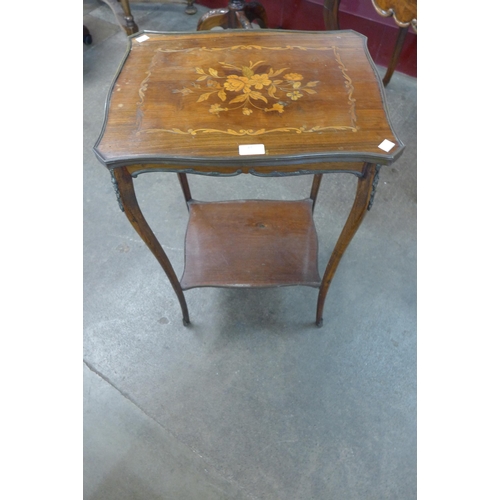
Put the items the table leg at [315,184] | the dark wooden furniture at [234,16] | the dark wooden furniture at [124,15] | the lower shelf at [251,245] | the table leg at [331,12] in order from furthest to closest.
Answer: the dark wooden furniture at [124,15]
the dark wooden furniture at [234,16]
the table leg at [331,12]
the table leg at [315,184]
the lower shelf at [251,245]

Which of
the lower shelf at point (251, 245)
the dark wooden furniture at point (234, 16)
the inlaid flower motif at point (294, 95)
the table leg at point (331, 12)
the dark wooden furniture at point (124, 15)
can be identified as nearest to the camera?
the inlaid flower motif at point (294, 95)

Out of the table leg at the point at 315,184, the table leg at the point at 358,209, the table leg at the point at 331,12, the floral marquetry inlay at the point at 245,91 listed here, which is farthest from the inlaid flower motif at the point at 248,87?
the table leg at the point at 331,12

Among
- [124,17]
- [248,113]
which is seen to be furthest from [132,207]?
[124,17]

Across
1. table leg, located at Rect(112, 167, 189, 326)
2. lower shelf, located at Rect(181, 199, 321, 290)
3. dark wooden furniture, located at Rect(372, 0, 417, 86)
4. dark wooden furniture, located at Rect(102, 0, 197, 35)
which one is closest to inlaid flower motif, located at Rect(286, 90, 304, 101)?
table leg, located at Rect(112, 167, 189, 326)

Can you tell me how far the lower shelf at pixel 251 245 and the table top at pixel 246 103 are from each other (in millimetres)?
501

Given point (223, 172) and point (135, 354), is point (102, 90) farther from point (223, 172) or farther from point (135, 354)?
point (223, 172)

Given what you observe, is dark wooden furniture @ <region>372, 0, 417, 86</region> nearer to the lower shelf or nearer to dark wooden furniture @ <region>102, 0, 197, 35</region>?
the lower shelf

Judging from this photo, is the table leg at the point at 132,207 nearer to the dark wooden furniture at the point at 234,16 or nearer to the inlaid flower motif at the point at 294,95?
the inlaid flower motif at the point at 294,95

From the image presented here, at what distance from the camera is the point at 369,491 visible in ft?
3.73

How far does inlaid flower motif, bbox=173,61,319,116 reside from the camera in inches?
37.0

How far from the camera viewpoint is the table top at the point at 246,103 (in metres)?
0.85

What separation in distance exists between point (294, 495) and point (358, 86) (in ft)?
3.56

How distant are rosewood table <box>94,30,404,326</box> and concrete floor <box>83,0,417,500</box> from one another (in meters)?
0.23


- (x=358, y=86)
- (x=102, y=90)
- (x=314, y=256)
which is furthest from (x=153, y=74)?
(x=102, y=90)
